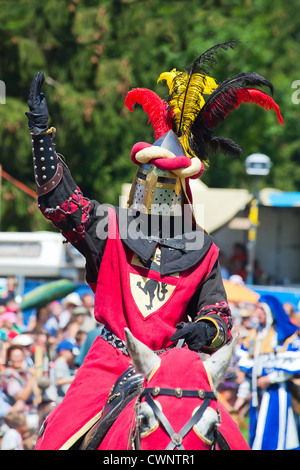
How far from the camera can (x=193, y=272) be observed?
3.93m

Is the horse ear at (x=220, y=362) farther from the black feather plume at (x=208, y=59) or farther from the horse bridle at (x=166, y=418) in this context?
the black feather plume at (x=208, y=59)

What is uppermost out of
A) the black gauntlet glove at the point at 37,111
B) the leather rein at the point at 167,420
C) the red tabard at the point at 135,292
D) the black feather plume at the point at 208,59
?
the black feather plume at the point at 208,59

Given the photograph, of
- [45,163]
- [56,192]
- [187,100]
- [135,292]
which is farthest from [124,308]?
[187,100]

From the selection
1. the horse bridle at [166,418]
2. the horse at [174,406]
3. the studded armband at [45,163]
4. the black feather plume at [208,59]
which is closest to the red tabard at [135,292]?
the studded armband at [45,163]

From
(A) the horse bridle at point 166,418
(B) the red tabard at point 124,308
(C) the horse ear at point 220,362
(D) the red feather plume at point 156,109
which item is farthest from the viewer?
(D) the red feather plume at point 156,109

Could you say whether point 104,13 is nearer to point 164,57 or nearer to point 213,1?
point 164,57

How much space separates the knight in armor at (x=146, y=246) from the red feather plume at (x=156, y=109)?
0.08 metres

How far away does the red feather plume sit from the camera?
4246 millimetres

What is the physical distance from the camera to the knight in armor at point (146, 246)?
12.0ft

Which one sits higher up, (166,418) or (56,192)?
(56,192)

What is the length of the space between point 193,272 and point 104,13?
14781 mm

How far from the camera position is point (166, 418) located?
9.66 feet

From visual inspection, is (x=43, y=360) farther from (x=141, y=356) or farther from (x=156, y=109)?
(x=141, y=356)

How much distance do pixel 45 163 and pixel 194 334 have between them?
1.03m
